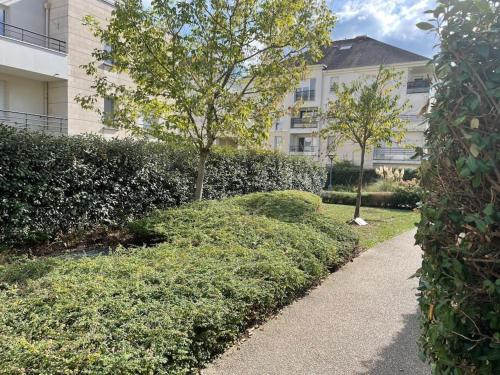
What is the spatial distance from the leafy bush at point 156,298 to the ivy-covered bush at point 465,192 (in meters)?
2.02

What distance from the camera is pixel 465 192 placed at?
1.67 m

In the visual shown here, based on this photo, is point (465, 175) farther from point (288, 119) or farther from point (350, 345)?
point (288, 119)

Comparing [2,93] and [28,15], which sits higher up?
[28,15]

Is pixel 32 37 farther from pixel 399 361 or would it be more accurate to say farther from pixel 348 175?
pixel 348 175

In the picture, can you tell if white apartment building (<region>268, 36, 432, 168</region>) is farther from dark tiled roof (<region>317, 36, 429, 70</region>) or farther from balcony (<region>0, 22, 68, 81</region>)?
balcony (<region>0, 22, 68, 81</region>)

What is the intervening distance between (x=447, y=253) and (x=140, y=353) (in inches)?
86.1

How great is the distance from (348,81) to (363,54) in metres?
2.80

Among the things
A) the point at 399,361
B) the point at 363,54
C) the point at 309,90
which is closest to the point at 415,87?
the point at 363,54

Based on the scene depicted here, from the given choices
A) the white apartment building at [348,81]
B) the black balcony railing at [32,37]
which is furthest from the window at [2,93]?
the white apartment building at [348,81]

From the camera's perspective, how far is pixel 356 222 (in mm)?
11773

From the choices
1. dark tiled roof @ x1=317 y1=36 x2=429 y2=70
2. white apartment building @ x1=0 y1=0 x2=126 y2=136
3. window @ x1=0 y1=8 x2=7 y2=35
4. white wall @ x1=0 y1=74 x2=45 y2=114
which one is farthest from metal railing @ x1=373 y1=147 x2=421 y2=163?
window @ x1=0 y1=8 x2=7 y2=35

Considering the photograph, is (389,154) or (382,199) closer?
(382,199)

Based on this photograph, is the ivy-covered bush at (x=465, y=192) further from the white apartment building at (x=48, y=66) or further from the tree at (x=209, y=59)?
the white apartment building at (x=48, y=66)

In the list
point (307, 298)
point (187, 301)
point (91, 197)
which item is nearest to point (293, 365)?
point (187, 301)
